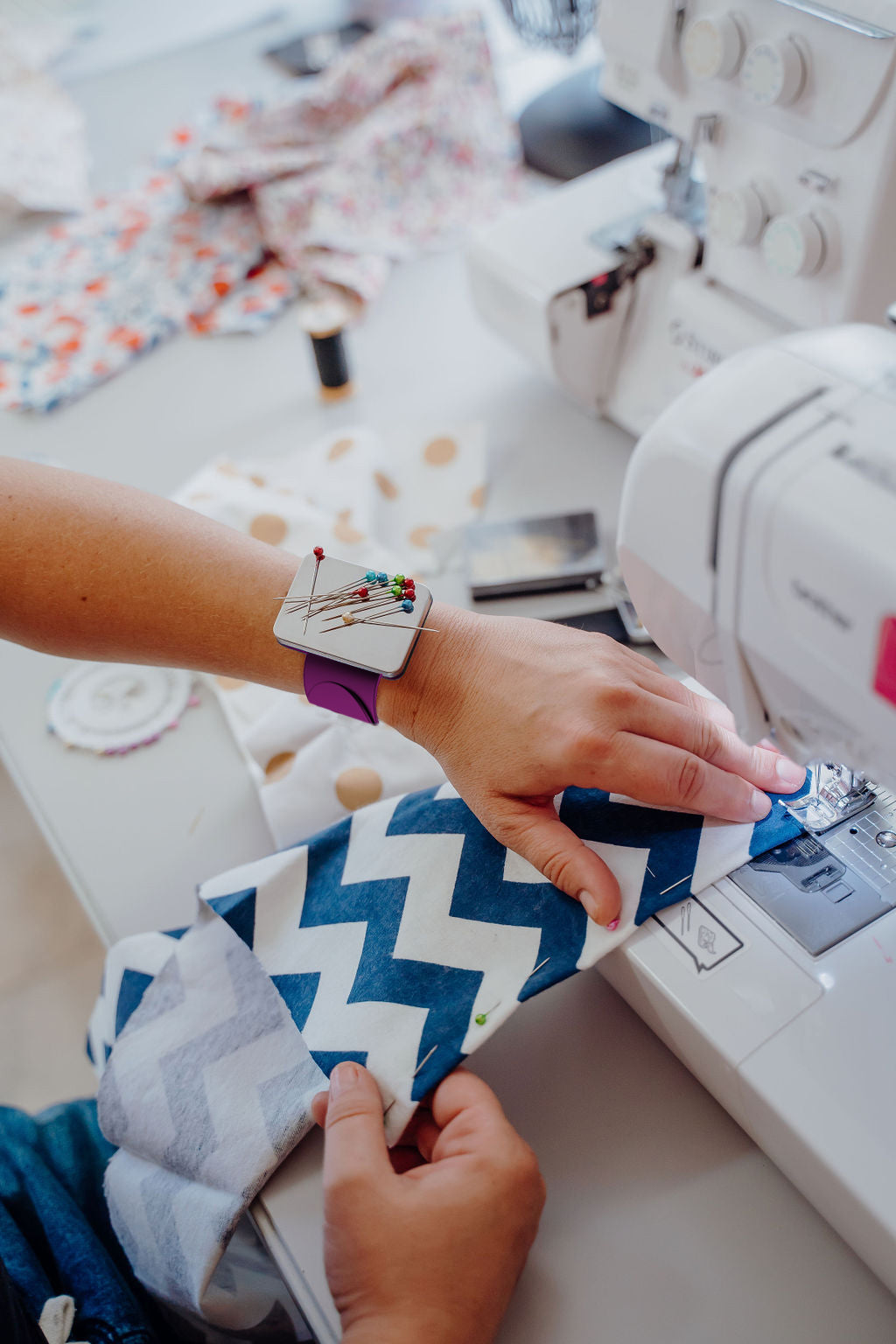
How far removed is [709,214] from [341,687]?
653 millimetres

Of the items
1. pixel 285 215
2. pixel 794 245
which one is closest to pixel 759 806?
pixel 794 245

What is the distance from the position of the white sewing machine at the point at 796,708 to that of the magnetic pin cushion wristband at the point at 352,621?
209 millimetres

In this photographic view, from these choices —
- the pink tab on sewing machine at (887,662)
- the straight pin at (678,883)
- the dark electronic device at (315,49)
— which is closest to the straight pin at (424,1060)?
the straight pin at (678,883)

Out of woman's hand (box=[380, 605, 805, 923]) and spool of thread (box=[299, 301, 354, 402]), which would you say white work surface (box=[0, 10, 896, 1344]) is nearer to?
spool of thread (box=[299, 301, 354, 402])

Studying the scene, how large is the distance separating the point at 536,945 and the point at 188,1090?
0.31 meters

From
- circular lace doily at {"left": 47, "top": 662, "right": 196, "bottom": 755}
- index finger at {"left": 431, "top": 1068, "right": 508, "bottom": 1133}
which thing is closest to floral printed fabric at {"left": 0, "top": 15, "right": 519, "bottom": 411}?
circular lace doily at {"left": 47, "top": 662, "right": 196, "bottom": 755}

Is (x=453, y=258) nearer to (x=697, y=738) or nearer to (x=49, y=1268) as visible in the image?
(x=697, y=738)

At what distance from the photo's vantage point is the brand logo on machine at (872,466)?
554mm

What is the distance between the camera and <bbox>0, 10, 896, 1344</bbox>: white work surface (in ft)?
2.34

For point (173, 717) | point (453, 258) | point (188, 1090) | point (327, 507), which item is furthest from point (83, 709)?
point (453, 258)

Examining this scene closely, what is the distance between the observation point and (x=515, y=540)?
1216 millimetres

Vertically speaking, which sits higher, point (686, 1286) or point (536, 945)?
point (536, 945)

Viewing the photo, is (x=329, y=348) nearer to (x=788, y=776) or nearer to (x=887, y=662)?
(x=788, y=776)

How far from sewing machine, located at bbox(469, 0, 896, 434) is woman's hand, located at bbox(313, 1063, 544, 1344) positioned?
0.86 metres
